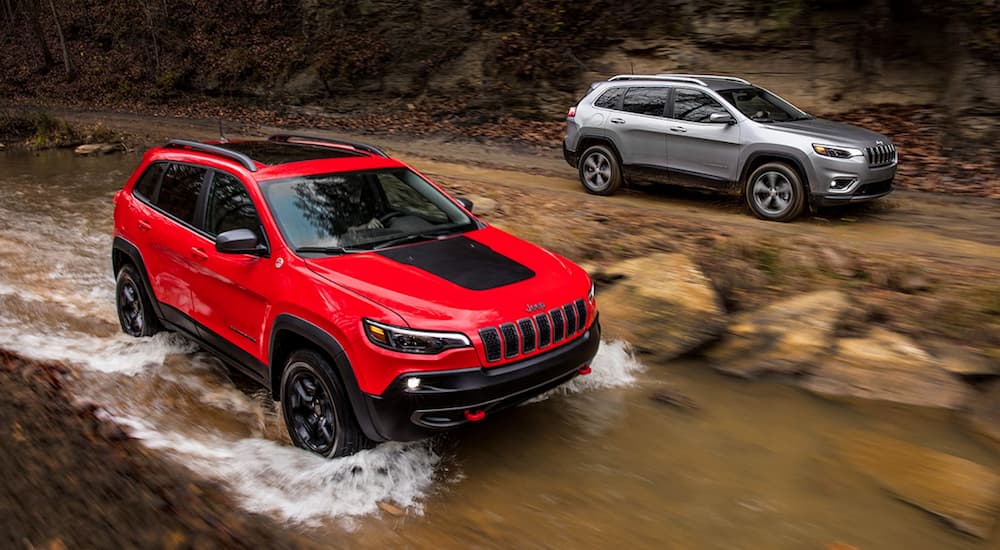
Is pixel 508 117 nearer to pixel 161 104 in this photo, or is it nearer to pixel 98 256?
pixel 98 256

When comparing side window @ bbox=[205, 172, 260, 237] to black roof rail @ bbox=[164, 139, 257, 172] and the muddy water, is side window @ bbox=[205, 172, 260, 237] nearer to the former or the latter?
black roof rail @ bbox=[164, 139, 257, 172]

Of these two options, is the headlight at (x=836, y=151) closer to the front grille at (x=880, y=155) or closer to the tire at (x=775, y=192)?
the front grille at (x=880, y=155)

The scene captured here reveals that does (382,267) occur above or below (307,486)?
above

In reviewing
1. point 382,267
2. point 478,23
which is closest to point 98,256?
point 382,267

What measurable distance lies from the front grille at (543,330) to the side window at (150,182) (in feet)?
12.1

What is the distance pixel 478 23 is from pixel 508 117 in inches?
158

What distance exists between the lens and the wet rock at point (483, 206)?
9602mm

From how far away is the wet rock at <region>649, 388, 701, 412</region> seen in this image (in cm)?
561

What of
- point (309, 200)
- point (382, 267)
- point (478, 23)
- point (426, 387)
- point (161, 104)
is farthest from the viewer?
point (161, 104)

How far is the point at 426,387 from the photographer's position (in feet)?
13.4

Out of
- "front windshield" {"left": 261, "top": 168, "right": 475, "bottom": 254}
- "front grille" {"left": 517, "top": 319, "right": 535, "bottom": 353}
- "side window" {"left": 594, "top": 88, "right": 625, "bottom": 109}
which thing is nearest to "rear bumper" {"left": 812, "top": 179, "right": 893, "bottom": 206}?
"side window" {"left": 594, "top": 88, "right": 625, "bottom": 109}

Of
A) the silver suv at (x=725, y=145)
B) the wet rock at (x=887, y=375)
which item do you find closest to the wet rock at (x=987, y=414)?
the wet rock at (x=887, y=375)

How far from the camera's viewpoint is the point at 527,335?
4328mm

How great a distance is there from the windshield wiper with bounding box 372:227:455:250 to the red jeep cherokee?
2 centimetres
